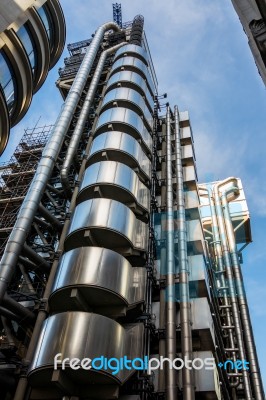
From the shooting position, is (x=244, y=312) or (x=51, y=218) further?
(x=244, y=312)

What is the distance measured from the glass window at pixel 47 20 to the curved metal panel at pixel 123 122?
294 inches

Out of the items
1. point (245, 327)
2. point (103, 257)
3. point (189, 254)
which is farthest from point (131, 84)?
point (245, 327)

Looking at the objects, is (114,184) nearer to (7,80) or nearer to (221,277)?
(7,80)

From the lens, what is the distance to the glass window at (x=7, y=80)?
1830cm

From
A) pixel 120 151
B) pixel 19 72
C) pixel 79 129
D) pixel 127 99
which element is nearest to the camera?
pixel 19 72

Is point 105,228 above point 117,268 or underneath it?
above

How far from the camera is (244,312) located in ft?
106

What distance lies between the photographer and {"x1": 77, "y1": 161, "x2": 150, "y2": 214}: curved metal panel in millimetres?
24672

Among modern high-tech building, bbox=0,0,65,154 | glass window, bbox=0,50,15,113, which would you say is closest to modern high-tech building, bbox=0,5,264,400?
modern high-tech building, bbox=0,0,65,154

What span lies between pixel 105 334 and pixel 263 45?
14.1 meters

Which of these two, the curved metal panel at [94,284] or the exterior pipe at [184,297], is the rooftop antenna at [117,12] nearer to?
the exterior pipe at [184,297]

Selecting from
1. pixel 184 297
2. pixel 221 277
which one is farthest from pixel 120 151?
pixel 221 277

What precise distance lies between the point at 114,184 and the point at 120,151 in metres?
3.84

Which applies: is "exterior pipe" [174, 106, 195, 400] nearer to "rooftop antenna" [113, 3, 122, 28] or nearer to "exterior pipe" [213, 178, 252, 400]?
"exterior pipe" [213, 178, 252, 400]
